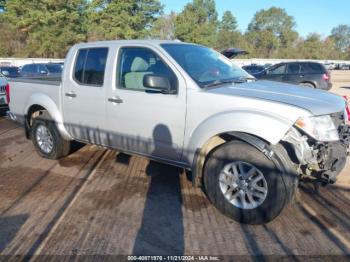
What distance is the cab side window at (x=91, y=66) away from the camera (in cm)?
463

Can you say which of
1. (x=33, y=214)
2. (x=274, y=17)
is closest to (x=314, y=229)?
(x=33, y=214)

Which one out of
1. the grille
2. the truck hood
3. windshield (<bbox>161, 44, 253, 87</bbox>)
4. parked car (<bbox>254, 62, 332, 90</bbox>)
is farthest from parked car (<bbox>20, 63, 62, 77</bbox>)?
the grille

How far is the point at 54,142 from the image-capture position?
551cm

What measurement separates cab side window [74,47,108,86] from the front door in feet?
1.00

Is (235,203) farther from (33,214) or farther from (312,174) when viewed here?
(33,214)

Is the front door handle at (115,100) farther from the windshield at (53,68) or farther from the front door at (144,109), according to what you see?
the windshield at (53,68)

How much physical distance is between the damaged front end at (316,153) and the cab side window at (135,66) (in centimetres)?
184

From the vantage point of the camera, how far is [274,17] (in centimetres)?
10331

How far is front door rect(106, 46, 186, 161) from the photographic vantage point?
391 centimetres

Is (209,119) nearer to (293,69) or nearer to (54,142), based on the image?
(54,142)

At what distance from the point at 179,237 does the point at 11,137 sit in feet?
18.9

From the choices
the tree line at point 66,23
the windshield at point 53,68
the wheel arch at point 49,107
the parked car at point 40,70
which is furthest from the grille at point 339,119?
the tree line at point 66,23

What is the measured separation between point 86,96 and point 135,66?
90 cm

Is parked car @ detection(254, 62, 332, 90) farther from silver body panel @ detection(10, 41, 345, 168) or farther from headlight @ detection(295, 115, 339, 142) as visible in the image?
headlight @ detection(295, 115, 339, 142)
